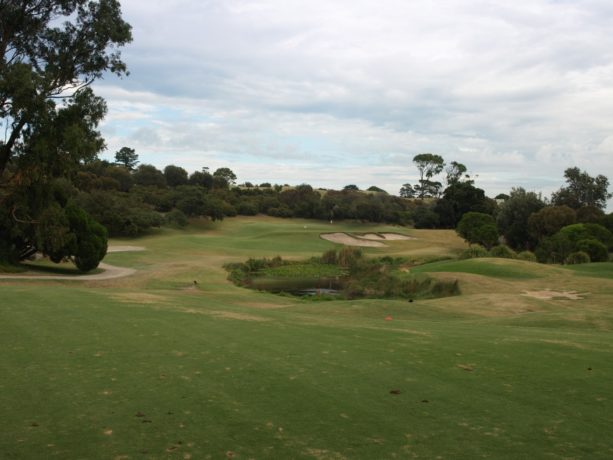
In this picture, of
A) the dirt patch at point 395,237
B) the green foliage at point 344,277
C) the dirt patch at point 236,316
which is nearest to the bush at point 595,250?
the green foliage at point 344,277

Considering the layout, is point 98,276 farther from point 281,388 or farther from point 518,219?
point 518,219

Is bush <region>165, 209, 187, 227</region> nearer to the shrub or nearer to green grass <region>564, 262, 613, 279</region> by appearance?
the shrub

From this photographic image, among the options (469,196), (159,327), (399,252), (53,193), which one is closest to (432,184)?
(469,196)

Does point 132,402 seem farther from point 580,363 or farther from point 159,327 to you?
point 580,363

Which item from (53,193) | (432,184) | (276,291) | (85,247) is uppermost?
(432,184)

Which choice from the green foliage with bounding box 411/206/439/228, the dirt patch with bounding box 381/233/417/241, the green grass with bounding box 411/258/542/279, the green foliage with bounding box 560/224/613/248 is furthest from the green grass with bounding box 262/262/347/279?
the green foliage with bounding box 411/206/439/228

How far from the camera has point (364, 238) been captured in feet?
258

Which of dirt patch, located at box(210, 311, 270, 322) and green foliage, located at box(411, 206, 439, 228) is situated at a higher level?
green foliage, located at box(411, 206, 439, 228)

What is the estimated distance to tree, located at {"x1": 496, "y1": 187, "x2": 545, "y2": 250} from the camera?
7281 centimetres

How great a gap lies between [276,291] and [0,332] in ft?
89.1

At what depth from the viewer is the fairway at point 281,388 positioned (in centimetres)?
627

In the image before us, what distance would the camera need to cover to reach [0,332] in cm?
1212

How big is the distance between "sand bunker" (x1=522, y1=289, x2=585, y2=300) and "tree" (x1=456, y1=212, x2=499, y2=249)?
121 feet

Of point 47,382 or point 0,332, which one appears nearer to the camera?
point 47,382
